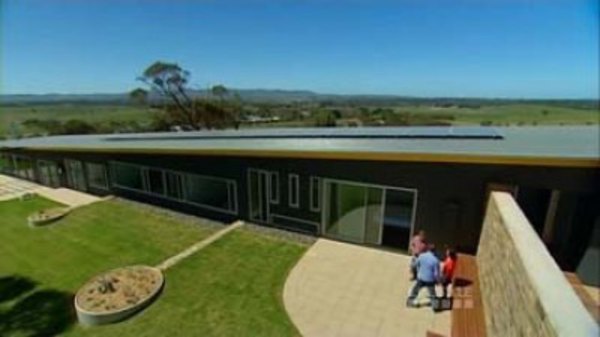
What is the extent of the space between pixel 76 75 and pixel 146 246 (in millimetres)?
8101

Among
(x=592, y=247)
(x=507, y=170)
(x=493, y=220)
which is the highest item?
(x=507, y=170)

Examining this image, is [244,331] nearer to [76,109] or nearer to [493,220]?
[493,220]

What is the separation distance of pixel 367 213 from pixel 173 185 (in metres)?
7.48

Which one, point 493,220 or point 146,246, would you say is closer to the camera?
point 493,220

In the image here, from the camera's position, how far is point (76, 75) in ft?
47.9

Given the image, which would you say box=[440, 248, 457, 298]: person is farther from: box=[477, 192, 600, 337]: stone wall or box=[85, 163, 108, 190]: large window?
box=[85, 163, 108, 190]: large window

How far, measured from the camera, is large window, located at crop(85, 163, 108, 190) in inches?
645

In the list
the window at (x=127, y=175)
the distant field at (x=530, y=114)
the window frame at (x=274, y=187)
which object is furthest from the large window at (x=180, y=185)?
the distant field at (x=530, y=114)

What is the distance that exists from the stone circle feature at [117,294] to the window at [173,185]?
500 cm

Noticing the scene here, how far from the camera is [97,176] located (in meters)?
16.8

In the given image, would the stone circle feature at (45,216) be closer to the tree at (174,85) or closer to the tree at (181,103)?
the tree at (181,103)

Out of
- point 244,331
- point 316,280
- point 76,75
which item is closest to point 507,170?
point 316,280

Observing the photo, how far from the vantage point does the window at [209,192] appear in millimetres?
12500

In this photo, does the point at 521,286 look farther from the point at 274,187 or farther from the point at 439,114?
the point at 439,114
